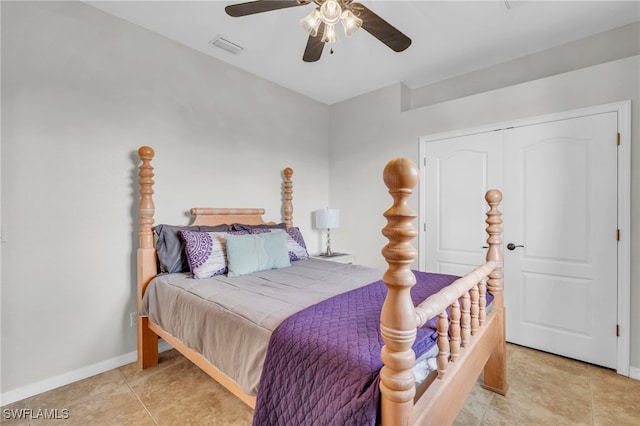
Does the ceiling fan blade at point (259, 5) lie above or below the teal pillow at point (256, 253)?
above

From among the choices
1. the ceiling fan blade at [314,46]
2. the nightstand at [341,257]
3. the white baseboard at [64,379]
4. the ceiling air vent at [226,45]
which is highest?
the ceiling air vent at [226,45]

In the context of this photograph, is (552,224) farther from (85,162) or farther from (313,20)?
(85,162)

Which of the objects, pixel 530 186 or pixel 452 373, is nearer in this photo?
pixel 452 373

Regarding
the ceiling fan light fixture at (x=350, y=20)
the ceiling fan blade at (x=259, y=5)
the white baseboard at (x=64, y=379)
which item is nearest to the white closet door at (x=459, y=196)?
the ceiling fan light fixture at (x=350, y=20)

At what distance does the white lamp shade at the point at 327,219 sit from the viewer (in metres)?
3.65

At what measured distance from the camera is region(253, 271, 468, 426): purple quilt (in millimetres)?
914

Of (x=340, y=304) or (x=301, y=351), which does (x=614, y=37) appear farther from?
(x=301, y=351)

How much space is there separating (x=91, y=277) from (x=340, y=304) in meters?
1.91

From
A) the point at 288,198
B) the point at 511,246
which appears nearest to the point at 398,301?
the point at 511,246

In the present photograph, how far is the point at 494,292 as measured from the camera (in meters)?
1.87

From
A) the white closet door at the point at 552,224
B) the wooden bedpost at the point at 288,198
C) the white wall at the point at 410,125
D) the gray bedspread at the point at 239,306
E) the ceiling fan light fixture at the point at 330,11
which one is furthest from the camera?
the wooden bedpost at the point at 288,198

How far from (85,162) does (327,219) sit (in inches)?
93.2

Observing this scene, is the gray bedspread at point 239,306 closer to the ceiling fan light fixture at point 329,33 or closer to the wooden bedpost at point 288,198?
the wooden bedpost at point 288,198

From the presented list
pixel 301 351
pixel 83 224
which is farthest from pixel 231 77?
pixel 301 351
